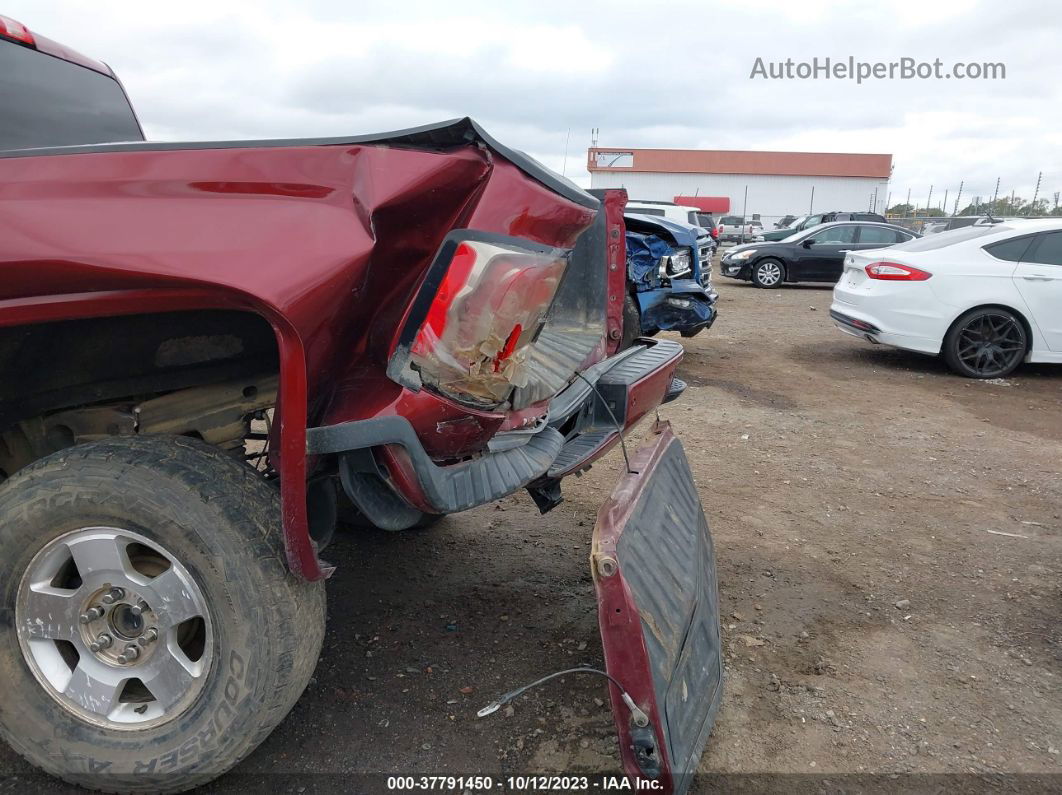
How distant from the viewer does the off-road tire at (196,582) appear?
187 cm

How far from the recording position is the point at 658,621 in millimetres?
2018

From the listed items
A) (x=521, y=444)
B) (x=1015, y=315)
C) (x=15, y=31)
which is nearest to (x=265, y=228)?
(x=521, y=444)

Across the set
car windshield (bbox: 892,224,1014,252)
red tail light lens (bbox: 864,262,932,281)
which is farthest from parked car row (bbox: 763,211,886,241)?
red tail light lens (bbox: 864,262,932,281)

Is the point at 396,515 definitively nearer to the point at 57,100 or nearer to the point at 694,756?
the point at 694,756

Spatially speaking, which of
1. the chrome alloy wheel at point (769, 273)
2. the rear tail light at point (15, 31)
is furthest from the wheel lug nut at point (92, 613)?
the chrome alloy wheel at point (769, 273)

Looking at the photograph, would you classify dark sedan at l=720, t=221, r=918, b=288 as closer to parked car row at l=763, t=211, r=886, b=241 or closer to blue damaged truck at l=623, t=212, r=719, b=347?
parked car row at l=763, t=211, r=886, b=241

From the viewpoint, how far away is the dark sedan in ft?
52.5

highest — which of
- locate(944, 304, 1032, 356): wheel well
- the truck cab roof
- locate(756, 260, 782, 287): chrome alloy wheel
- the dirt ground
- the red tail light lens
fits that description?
the truck cab roof

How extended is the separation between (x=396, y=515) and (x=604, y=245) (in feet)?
5.31

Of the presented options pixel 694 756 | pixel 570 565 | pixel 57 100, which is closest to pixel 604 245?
pixel 570 565

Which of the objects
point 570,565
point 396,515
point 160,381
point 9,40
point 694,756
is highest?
point 9,40

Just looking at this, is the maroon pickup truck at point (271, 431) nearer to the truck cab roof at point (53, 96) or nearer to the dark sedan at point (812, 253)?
the truck cab roof at point (53, 96)

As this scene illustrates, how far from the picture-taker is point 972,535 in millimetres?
3859

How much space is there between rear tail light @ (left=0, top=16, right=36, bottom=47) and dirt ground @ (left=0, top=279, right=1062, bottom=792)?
2.36 metres
